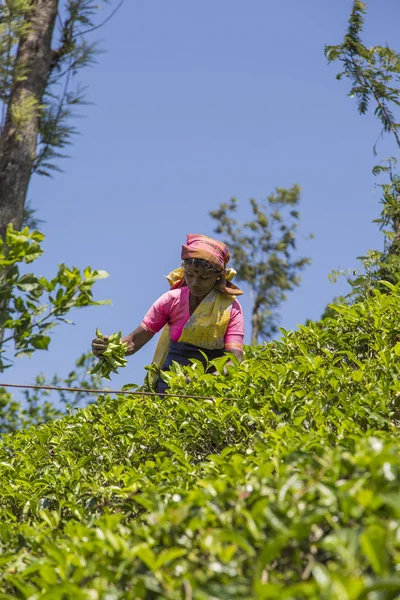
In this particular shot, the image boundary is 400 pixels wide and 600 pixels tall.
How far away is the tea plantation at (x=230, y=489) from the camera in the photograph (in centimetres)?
172

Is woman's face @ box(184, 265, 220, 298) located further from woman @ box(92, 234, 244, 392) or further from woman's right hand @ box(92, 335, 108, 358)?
woman's right hand @ box(92, 335, 108, 358)

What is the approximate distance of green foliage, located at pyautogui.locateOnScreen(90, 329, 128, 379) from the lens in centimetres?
470

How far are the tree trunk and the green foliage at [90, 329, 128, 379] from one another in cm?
388

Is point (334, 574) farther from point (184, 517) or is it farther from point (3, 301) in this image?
point (3, 301)

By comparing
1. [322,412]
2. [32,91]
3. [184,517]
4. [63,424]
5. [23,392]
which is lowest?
[184,517]

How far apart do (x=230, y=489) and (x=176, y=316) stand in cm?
358

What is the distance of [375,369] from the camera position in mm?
3830

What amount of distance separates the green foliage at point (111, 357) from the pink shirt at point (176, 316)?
0.79 m

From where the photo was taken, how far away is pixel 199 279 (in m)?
5.23

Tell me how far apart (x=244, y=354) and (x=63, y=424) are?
160cm

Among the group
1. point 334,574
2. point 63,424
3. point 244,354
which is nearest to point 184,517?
point 334,574

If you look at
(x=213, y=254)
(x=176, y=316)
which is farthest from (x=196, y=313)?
(x=213, y=254)

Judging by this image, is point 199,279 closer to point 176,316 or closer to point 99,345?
point 176,316

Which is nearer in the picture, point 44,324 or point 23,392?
point 44,324
